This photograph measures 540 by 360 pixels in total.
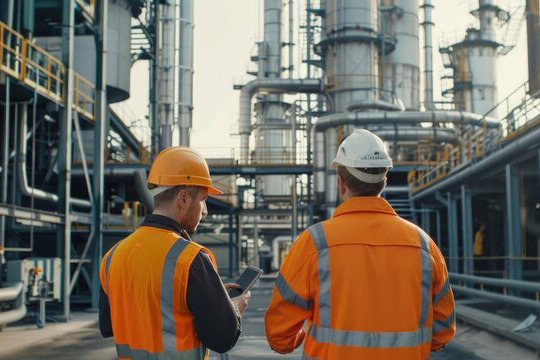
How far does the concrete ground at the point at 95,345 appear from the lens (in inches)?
360

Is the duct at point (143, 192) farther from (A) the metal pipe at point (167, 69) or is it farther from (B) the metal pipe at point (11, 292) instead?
(A) the metal pipe at point (167, 69)

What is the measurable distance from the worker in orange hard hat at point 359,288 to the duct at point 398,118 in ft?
84.6

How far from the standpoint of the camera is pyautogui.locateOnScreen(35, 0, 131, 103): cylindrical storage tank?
26031 mm

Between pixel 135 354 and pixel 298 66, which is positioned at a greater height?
pixel 298 66

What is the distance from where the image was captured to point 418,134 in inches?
1160

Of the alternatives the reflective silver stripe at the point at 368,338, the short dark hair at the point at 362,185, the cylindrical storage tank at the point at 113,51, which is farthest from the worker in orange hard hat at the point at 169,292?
the cylindrical storage tank at the point at 113,51

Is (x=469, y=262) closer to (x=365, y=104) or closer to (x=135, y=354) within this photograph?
(x=365, y=104)

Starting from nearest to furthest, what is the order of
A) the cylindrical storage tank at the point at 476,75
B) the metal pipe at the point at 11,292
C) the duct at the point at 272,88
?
the metal pipe at the point at 11,292, the duct at the point at 272,88, the cylindrical storage tank at the point at 476,75

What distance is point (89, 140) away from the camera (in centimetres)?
2862

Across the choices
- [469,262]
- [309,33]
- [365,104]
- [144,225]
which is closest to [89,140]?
[365,104]

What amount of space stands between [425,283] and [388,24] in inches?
1461

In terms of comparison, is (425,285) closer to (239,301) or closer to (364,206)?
(364,206)

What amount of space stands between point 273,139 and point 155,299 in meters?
42.3

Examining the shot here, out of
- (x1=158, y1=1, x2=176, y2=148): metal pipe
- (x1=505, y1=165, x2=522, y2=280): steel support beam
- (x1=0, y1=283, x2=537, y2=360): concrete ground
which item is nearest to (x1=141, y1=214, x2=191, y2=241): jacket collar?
(x1=0, y1=283, x2=537, y2=360): concrete ground
